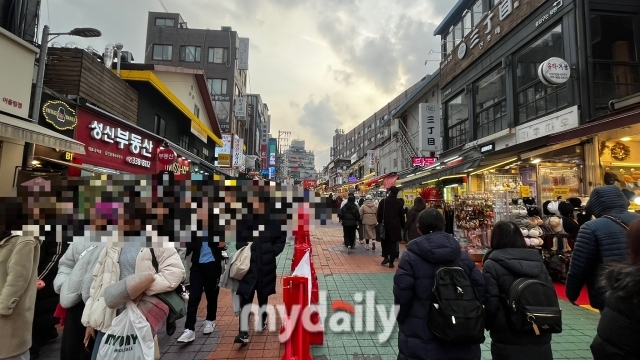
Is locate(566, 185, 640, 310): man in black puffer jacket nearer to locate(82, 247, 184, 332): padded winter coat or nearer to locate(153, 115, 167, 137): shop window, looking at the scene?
locate(82, 247, 184, 332): padded winter coat

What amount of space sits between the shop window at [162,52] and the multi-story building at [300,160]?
221 ft

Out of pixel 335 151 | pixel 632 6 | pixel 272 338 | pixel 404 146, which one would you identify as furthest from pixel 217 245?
→ pixel 335 151

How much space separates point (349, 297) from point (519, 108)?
35.8 feet

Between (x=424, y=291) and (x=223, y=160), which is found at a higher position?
(x=223, y=160)

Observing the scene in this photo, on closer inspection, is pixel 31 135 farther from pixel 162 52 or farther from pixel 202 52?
pixel 162 52

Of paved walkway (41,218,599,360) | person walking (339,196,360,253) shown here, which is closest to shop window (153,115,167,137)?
person walking (339,196,360,253)

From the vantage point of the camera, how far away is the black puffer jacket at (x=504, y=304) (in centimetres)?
253

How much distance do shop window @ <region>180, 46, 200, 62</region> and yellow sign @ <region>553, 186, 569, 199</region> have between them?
37.1 m

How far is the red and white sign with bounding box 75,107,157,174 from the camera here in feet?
34.7

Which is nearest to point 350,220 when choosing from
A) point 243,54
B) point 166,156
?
point 166,156

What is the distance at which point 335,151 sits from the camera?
108 meters

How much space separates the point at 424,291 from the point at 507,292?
0.67 meters

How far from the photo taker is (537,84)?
11477 mm

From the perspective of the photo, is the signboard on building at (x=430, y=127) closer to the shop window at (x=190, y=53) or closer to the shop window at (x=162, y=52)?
the shop window at (x=190, y=53)
